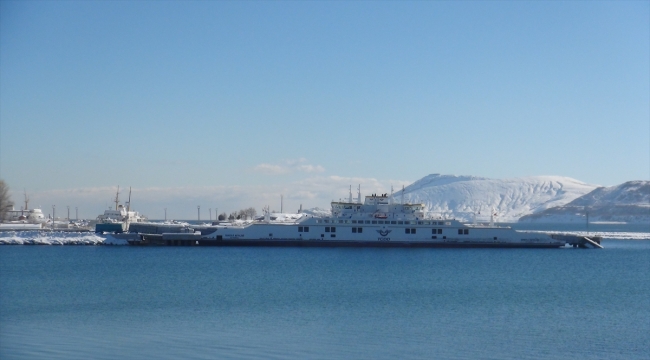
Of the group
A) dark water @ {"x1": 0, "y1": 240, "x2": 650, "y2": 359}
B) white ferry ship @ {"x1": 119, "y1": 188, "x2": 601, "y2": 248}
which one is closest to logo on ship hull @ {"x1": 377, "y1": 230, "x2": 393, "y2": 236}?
white ferry ship @ {"x1": 119, "y1": 188, "x2": 601, "y2": 248}

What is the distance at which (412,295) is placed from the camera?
1403 inches

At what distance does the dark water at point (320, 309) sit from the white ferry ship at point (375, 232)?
13.3m

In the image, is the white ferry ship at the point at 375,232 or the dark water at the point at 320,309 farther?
the white ferry ship at the point at 375,232

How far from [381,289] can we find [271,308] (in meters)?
8.64

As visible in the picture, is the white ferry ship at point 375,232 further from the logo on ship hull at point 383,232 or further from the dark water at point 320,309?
the dark water at point 320,309

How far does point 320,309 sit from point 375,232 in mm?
38130

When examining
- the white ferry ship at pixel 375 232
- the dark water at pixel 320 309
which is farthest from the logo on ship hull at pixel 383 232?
the dark water at pixel 320 309

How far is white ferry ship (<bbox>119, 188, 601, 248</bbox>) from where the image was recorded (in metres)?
68.5

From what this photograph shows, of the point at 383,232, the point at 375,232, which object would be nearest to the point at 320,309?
the point at 375,232

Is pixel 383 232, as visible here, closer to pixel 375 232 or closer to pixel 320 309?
pixel 375 232

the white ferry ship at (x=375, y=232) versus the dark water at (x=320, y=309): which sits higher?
the white ferry ship at (x=375, y=232)

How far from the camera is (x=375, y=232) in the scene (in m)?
68.5

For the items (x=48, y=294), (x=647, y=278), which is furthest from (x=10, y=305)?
(x=647, y=278)

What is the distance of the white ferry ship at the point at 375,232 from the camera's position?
6850 cm
